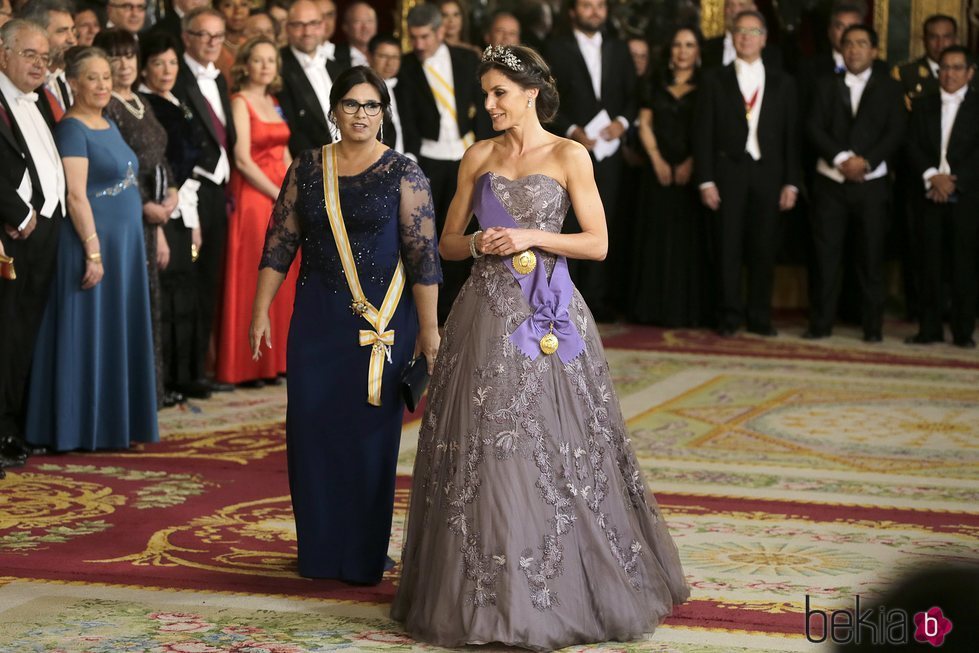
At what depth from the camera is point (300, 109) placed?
26.0 feet

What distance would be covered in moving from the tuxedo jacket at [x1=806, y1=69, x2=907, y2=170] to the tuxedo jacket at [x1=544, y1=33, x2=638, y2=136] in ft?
4.10

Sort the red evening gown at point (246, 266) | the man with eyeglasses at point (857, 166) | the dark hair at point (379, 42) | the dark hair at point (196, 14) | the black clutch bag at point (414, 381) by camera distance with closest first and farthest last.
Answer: the black clutch bag at point (414, 381) < the dark hair at point (196, 14) < the red evening gown at point (246, 266) < the dark hair at point (379, 42) < the man with eyeglasses at point (857, 166)

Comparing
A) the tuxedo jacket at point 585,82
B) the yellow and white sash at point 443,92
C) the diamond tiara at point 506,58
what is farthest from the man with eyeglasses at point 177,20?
the diamond tiara at point 506,58

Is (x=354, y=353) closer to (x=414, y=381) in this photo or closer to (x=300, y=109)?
(x=414, y=381)

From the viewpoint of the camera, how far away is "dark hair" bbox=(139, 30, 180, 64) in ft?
22.5

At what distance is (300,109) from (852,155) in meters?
3.57

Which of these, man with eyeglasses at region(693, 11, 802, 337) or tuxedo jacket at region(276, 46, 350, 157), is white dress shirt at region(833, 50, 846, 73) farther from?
tuxedo jacket at region(276, 46, 350, 157)

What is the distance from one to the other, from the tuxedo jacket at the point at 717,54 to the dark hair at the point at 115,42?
14.8ft

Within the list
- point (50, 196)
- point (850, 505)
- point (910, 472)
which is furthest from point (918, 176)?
point (50, 196)

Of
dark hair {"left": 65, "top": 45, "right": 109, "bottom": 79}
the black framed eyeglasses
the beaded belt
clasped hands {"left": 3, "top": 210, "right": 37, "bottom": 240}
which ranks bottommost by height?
clasped hands {"left": 3, "top": 210, "right": 37, "bottom": 240}

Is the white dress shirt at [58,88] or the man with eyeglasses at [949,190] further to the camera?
the man with eyeglasses at [949,190]

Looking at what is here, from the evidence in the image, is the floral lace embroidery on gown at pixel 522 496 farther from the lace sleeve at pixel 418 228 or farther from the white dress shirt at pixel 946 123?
the white dress shirt at pixel 946 123

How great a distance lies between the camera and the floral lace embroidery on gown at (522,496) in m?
3.53

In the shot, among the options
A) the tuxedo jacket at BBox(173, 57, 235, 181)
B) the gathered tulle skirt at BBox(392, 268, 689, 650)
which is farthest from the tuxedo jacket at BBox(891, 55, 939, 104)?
the gathered tulle skirt at BBox(392, 268, 689, 650)
